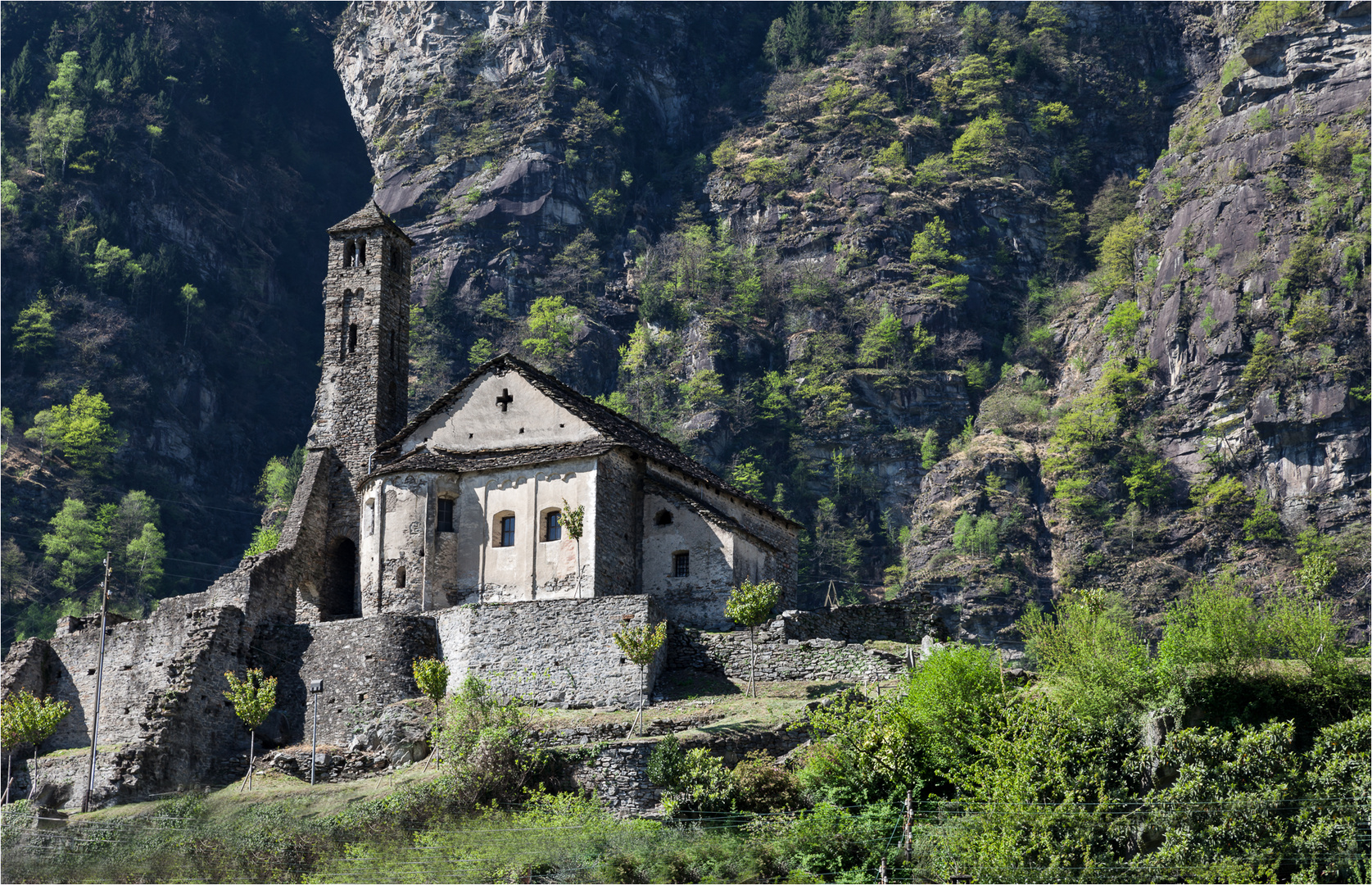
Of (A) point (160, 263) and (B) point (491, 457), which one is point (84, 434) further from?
(B) point (491, 457)

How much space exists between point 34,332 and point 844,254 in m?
67.8

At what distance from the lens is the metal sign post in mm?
44612

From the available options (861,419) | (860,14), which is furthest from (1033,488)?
(860,14)

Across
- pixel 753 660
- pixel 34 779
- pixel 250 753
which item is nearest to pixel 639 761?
pixel 753 660

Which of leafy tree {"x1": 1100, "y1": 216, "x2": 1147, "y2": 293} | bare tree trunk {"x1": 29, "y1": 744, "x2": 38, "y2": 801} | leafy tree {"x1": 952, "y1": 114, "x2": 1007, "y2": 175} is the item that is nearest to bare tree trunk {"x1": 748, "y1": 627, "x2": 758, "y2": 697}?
bare tree trunk {"x1": 29, "y1": 744, "x2": 38, "y2": 801}

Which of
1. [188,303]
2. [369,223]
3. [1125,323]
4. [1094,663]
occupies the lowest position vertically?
[1094,663]

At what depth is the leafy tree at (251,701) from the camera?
150ft

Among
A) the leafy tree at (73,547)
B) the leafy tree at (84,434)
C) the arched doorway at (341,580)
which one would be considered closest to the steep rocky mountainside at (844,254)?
the leafy tree at (73,547)

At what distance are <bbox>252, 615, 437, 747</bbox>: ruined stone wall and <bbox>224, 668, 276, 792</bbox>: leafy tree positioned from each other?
131 cm

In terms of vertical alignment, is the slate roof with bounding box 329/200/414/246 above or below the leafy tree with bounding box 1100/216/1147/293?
below

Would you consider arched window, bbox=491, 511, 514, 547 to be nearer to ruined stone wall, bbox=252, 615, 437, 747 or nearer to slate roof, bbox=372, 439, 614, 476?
slate roof, bbox=372, 439, 614, 476

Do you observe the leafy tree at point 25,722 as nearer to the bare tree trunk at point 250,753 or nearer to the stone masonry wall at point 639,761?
the bare tree trunk at point 250,753

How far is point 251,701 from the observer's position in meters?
45.9

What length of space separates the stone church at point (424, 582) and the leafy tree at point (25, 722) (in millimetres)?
1476
